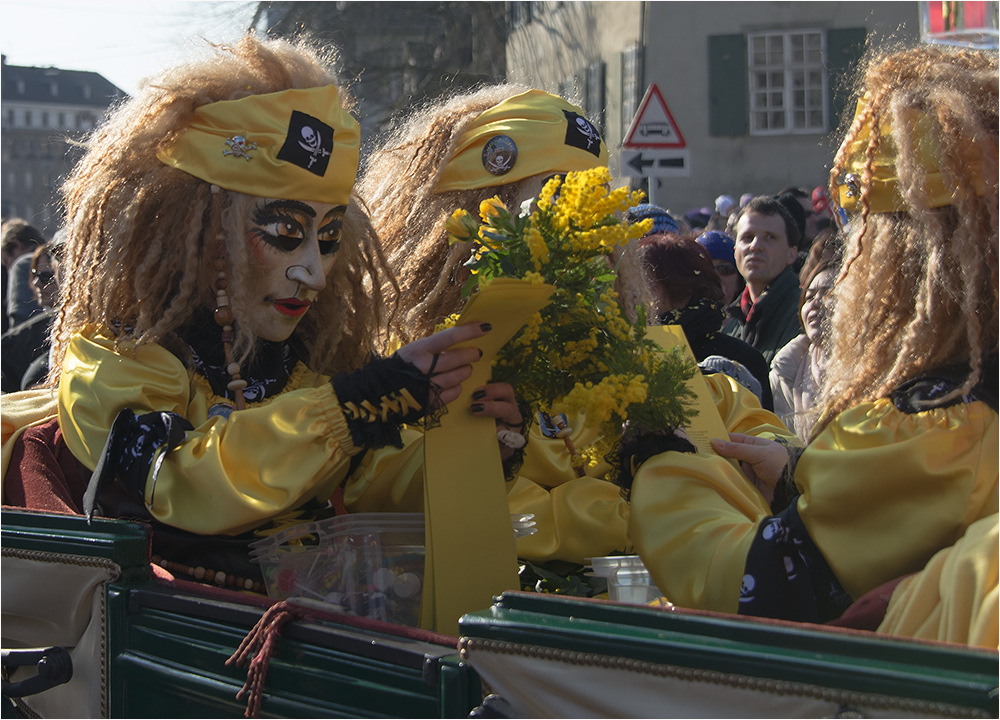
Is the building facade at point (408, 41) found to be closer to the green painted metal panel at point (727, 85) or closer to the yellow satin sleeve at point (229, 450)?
the green painted metal panel at point (727, 85)

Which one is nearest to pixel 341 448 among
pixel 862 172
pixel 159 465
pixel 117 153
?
pixel 159 465

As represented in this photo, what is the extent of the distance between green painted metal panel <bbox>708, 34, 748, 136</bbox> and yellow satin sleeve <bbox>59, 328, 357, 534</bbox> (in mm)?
12616

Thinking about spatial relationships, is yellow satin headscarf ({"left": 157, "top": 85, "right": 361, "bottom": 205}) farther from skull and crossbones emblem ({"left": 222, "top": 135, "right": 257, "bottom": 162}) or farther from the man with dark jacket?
the man with dark jacket

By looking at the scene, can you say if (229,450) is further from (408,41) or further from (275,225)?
(408,41)

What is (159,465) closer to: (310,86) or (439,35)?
(310,86)

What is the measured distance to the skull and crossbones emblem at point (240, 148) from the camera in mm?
2332

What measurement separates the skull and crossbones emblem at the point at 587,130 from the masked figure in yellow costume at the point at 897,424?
3.86ft

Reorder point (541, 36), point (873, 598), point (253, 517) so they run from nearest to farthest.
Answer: point (873, 598) → point (253, 517) → point (541, 36)

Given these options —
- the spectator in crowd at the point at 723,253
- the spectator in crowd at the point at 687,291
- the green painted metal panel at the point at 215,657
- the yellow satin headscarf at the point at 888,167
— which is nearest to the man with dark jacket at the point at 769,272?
the spectator in crowd at the point at 723,253

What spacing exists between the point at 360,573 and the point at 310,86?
4.24 ft

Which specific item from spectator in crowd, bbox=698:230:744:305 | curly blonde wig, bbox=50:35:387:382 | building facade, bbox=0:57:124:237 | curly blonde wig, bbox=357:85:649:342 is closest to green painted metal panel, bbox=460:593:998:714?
curly blonde wig, bbox=50:35:387:382

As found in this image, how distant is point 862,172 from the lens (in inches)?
70.5

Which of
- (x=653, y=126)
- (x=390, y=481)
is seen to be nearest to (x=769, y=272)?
(x=653, y=126)

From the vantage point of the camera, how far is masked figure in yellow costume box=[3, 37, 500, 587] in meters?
2.03
